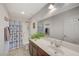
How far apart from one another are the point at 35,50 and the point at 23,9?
79cm

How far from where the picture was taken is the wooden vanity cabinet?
1475 millimetres

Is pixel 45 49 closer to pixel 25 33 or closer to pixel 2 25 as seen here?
pixel 25 33

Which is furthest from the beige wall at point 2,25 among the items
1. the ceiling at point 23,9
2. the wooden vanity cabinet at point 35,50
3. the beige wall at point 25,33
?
the wooden vanity cabinet at point 35,50

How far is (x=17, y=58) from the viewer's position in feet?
5.08

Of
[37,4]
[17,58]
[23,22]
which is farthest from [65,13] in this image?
[17,58]

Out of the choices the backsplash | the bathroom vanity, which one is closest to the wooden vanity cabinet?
the bathroom vanity

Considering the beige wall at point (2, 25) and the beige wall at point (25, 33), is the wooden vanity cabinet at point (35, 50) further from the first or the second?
the beige wall at point (2, 25)

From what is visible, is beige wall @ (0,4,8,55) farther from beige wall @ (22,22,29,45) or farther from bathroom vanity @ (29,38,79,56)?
bathroom vanity @ (29,38,79,56)

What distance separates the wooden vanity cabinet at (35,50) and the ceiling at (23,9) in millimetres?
531

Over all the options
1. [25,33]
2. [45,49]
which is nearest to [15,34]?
[25,33]

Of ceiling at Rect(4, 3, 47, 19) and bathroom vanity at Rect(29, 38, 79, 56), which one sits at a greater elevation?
ceiling at Rect(4, 3, 47, 19)

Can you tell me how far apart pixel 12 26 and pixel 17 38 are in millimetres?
249

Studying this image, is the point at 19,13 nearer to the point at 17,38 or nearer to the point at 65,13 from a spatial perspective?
the point at 17,38

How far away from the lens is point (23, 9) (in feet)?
5.13
